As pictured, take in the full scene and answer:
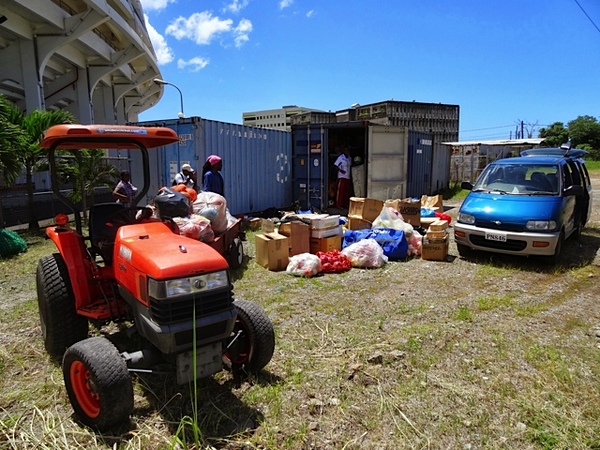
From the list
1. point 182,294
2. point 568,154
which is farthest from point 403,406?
point 568,154

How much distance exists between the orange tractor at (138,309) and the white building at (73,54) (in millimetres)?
14921

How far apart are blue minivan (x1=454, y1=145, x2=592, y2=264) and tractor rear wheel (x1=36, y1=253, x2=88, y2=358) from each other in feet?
18.9

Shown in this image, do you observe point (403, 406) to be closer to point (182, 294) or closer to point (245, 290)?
point (182, 294)

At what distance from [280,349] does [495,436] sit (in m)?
1.85

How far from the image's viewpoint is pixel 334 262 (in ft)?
21.1

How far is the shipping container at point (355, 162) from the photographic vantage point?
456 inches

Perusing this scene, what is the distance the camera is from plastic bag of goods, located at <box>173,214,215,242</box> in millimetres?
5164

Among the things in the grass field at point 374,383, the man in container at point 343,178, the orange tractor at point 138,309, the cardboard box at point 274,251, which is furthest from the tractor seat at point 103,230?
the man in container at point 343,178

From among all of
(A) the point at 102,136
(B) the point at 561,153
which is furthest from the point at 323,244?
(B) the point at 561,153

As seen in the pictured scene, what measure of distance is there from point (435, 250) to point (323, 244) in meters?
1.92

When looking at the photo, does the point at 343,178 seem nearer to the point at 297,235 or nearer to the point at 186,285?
the point at 297,235

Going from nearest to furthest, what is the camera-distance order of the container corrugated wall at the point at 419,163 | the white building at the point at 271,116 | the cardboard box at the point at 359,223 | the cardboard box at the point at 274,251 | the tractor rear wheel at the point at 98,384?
1. the tractor rear wheel at the point at 98,384
2. the cardboard box at the point at 274,251
3. the cardboard box at the point at 359,223
4. the container corrugated wall at the point at 419,163
5. the white building at the point at 271,116

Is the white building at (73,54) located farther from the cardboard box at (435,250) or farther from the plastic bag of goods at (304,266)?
the cardboard box at (435,250)

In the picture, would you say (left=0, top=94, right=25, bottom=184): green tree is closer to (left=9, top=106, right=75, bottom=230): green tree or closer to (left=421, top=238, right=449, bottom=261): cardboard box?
(left=9, top=106, right=75, bottom=230): green tree
